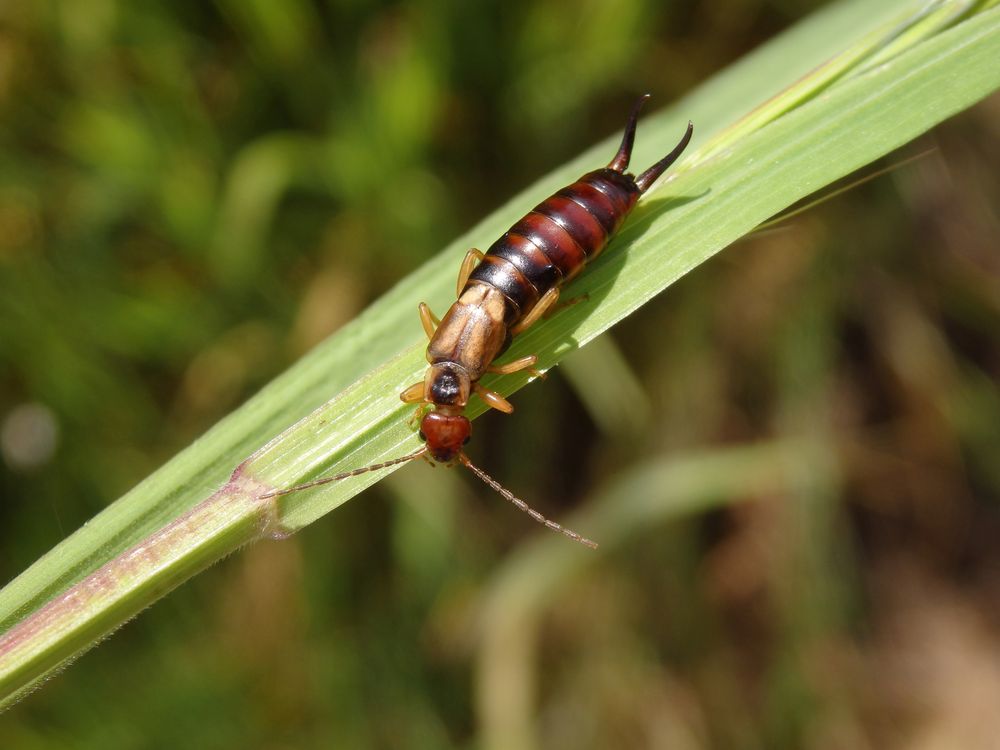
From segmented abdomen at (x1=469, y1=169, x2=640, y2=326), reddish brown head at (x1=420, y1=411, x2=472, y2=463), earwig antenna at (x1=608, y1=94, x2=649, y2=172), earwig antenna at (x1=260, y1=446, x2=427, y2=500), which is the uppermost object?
earwig antenna at (x1=608, y1=94, x2=649, y2=172)

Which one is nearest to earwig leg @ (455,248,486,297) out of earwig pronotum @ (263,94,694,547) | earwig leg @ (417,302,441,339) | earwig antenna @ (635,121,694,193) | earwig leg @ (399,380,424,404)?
earwig pronotum @ (263,94,694,547)

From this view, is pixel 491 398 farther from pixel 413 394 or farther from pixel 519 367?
pixel 413 394

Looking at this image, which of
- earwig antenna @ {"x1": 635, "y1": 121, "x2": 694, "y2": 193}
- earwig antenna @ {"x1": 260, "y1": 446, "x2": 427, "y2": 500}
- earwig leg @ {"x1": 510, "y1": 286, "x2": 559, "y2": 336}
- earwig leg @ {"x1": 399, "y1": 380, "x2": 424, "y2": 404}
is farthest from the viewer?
earwig leg @ {"x1": 510, "y1": 286, "x2": 559, "y2": 336}

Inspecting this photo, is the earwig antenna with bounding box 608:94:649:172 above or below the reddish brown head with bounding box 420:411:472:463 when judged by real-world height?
above

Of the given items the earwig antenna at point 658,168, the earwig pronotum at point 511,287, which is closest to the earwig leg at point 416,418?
the earwig pronotum at point 511,287

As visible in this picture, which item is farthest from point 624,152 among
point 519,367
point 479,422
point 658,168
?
point 479,422

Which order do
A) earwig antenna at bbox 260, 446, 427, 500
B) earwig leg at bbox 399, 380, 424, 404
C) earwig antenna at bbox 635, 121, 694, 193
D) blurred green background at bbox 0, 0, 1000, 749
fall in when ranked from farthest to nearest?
1. blurred green background at bbox 0, 0, 1000, 749
2. earwig antenna at bbox 635, 121, 694, 193
3. earwig leg at bbox 399, 380, 424, 404
4. earwig antenna at bbox 260, 446, 427, 500

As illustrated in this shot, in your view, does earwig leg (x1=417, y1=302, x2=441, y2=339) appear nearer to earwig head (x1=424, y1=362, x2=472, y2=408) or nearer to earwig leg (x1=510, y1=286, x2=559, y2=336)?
earwig head (x1=424, y1=362, x2=472, y2=408)

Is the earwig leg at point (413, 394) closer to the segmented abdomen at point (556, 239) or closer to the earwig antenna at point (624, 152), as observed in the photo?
the segmented abdomen at point (556, 239)

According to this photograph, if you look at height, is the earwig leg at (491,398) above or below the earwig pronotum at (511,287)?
below
